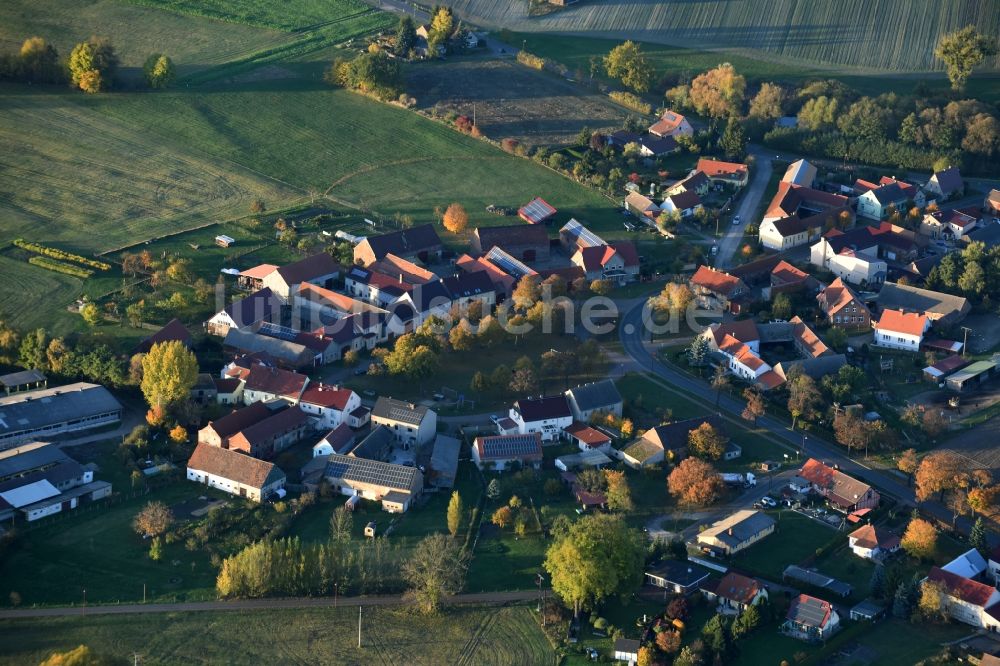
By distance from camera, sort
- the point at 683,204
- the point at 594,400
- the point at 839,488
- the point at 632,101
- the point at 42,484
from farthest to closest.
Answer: the point at 632,101 → the point at 683,204 → the point at 594,400 → the point at 839,488 → the point at 42,484

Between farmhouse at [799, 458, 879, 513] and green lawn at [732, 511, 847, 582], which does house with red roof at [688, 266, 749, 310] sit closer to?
farmhouse at [799, 458, 879, 513]

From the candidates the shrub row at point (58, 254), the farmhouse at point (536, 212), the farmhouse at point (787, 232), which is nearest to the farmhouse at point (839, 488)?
the farmhouse at point (787, 232)

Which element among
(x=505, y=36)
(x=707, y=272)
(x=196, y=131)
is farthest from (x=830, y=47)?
(x=196, y=131)

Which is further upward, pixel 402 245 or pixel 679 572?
pixel 402 245

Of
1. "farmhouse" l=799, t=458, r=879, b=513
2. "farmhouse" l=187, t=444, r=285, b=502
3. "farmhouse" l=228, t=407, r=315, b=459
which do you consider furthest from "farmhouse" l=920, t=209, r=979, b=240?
"farmhouse" l=187, t=444, r=285, b=502

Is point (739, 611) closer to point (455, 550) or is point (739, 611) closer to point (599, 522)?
point (599, 522)

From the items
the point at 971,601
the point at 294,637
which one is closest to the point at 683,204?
the point at 971,601

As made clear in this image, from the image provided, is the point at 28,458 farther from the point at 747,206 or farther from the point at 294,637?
the point at 747,206
